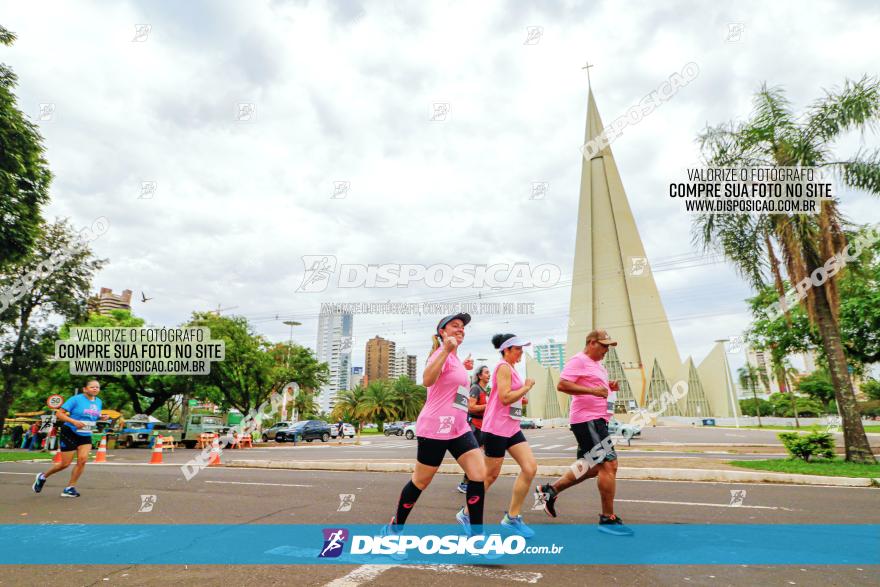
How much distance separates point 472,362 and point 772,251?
32.8 ft

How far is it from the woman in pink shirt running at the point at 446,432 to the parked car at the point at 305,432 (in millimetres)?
27558

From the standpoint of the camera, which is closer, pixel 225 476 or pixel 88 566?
pixel 88 566

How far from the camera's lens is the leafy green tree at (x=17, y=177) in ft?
34.6

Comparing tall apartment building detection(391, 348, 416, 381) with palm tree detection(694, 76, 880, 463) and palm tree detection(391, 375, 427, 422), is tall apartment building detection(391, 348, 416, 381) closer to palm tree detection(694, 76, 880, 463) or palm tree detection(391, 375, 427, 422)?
palm tree detection(391, 375, 427, 422)

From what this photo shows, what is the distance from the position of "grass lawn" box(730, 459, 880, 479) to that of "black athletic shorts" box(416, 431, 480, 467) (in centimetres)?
881

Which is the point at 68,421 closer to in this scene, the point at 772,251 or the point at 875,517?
the point at 875,517

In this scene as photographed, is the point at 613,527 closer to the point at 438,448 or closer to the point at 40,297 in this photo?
the point at 438,448

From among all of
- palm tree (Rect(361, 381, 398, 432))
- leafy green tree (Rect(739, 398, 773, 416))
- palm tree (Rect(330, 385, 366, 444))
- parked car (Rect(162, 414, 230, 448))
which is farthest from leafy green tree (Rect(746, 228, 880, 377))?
leafy green tree (Rect(739, 398, 773, 416))

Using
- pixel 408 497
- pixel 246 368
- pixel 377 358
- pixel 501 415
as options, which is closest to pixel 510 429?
pixel 501 415

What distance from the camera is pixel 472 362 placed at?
5746mm

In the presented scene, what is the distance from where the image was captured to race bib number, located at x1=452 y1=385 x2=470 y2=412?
148 inches

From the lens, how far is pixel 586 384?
15.4 feet

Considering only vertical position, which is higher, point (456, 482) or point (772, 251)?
point (772, 251)

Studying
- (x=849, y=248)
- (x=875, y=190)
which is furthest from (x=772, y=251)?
(x=875, y=190)
